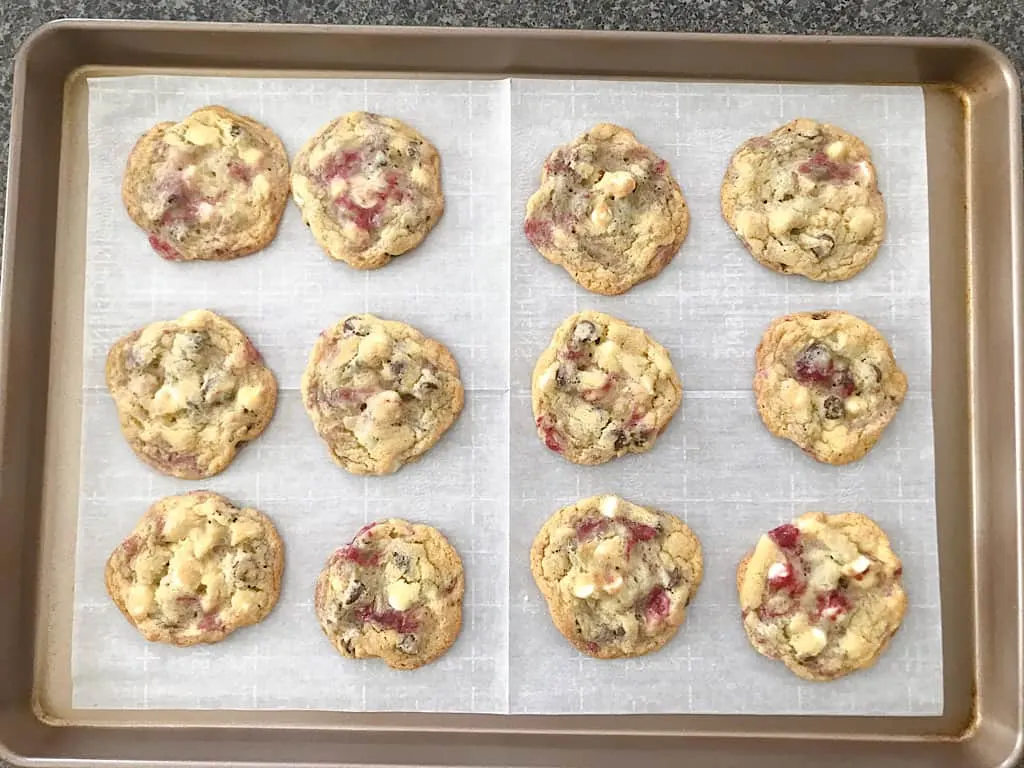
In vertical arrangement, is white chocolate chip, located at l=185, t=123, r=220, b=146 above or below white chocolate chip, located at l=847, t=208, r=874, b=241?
above


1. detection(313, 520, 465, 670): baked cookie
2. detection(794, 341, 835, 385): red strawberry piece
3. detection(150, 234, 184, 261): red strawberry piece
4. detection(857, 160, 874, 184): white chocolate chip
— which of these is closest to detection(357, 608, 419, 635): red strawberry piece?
detection(313, 520, 465, 670): baked cookie

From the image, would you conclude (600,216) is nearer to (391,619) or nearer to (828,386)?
(828,386)

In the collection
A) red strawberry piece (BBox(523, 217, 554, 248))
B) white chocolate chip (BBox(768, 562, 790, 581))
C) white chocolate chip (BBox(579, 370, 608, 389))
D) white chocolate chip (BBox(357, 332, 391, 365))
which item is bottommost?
white chocolate chip (BBox(768, 562, 790, 581))

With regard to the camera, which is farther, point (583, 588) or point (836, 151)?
point (836, 151)

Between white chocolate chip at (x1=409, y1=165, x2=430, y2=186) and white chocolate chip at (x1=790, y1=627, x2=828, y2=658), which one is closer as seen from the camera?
white chocolate chip at (x1=790, y1=627, x2=828, y2=658)

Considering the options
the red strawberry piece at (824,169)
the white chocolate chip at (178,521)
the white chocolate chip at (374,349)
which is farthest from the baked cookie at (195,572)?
the red strawberry piece at (824,169)

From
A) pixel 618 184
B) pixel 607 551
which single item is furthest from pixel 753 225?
pixel 607 551

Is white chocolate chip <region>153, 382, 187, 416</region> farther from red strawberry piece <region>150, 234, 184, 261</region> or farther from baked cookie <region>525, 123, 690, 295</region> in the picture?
baked cookie <region>525, 123, 690, 295</region>
